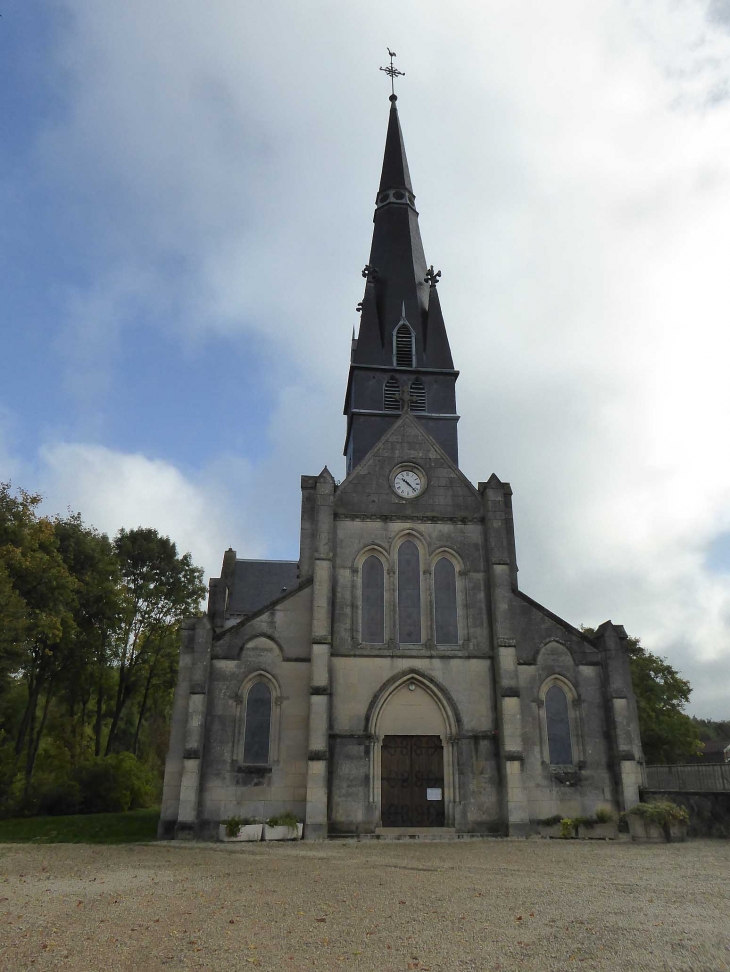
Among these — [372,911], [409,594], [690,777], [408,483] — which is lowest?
[372,911]

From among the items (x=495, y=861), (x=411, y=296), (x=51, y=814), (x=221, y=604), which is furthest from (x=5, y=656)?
(x=411, y=296)

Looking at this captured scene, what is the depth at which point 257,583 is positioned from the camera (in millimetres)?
36844

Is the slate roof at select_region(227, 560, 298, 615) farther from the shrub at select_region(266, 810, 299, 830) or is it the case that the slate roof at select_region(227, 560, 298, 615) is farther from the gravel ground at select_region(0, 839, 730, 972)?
the gravel ground at select_region(0, 839, 730, 972)

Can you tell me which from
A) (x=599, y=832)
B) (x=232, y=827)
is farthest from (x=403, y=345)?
(x=232, y=827)

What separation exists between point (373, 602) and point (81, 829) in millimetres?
11500

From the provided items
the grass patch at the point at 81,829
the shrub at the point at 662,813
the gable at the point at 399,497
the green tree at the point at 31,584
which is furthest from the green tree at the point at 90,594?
the shrub at the point at 662,813

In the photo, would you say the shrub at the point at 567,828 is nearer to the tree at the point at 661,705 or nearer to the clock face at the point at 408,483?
the clock face at the point at 408,483

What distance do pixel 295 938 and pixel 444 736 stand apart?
13.8 meters

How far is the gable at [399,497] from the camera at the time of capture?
23547 mm

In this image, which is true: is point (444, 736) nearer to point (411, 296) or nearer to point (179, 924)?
point (179, 924)

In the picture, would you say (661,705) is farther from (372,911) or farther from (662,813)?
(372,911)

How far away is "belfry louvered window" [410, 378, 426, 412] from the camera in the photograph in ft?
98.3

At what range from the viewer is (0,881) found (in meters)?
12.0

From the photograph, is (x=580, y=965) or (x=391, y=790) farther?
(x=391, y=790)
